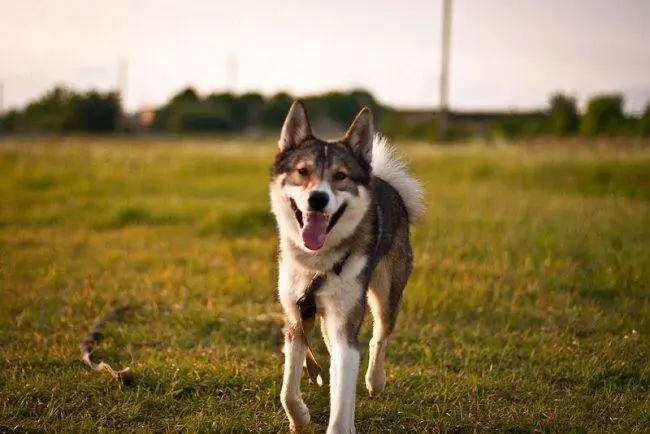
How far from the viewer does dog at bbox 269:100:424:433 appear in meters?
3.67

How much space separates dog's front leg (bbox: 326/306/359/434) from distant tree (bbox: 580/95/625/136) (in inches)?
1122

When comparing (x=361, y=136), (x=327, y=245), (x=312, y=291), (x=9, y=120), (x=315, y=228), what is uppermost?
(x=9, y=120)

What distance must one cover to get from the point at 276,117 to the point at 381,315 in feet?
123

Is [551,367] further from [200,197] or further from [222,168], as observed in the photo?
[222,168]

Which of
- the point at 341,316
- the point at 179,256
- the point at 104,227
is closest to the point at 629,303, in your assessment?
the point at 341,316

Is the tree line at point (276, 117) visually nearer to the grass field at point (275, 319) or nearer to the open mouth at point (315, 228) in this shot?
the grass field at point (275, 319)

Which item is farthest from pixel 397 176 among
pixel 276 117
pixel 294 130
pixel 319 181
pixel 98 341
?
pixel 276 117

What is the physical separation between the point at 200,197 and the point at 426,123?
26.8 m

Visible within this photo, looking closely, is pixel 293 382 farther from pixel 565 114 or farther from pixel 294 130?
pixel 565 114

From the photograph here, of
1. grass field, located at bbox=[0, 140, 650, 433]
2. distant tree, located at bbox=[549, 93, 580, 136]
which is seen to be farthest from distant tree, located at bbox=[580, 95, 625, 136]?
grass field, located at bbox=[0, 140, 650, 433]

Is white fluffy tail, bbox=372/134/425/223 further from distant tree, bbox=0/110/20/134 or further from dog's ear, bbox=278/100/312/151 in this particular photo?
distant tree, bbox=0/110/20/134

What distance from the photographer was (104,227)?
11039mm

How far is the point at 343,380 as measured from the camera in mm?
3531

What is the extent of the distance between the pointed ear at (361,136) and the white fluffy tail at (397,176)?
2.28 feet
